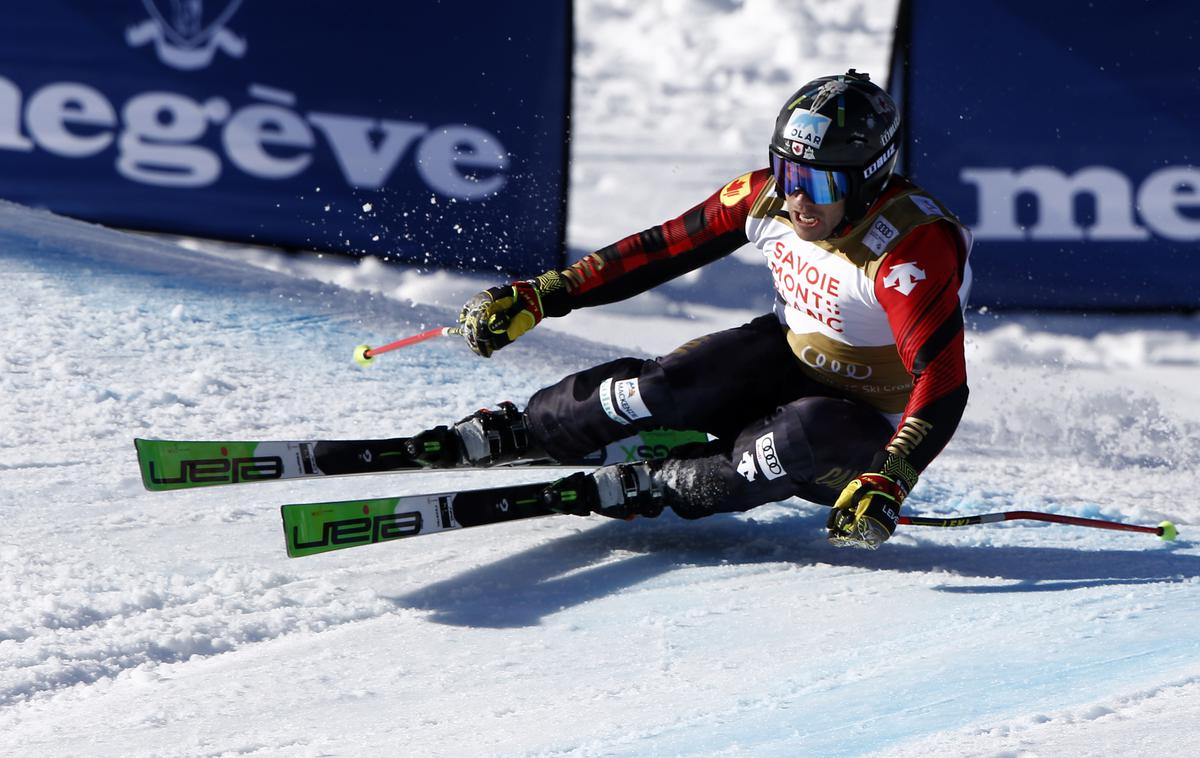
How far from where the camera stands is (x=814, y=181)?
3.42 metres

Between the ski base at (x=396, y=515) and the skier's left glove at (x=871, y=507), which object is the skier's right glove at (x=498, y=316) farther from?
the skier's left glove at (x=871, y=507)

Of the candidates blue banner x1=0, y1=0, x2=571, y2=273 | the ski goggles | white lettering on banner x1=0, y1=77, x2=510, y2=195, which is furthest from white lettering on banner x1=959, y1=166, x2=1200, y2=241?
the ski goggles

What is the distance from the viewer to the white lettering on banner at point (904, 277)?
131 inches

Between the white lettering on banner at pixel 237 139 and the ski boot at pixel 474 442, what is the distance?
112 inches

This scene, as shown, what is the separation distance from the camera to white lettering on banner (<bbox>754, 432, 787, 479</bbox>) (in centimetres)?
347

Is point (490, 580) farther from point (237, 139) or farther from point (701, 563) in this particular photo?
point (237, 139)

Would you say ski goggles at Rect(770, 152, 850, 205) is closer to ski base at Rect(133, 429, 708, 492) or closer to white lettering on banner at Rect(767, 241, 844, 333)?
white lettering on banner at Rect(767, 241, 844, 333)

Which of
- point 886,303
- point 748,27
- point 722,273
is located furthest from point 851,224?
point 748,27

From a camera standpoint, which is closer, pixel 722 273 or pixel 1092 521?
pixel 1092 521

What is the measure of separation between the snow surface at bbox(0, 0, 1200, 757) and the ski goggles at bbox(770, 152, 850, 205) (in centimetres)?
96

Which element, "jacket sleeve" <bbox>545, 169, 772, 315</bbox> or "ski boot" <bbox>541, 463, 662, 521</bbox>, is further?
"jacket sleeve" <bbox>545, 169, 772, 315</bbox>

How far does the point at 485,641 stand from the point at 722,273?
4.54 meters

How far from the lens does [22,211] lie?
6.27 meters

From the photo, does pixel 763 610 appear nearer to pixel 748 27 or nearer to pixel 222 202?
pixel 222 202
